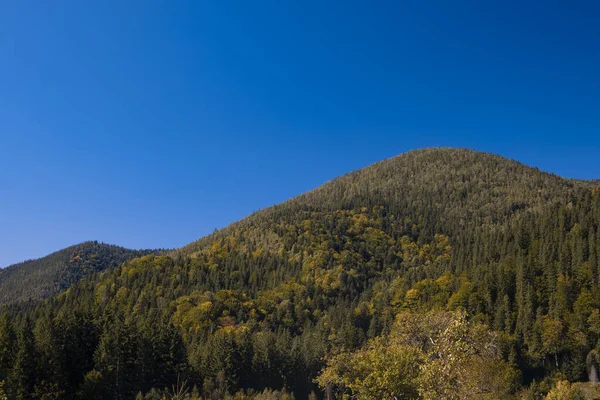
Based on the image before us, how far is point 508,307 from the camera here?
13538 cm

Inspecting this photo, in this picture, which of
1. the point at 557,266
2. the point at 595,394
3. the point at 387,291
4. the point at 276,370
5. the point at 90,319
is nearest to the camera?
the point at 595,394

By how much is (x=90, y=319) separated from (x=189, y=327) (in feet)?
218

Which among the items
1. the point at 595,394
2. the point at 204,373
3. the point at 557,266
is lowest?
the point at 595,394

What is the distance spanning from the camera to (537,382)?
10544cm

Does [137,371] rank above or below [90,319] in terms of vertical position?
below

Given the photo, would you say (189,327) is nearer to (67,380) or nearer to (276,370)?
(276,370)

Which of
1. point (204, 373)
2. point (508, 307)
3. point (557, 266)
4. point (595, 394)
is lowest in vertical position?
point (595, 394)

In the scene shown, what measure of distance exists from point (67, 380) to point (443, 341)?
84.0 metres

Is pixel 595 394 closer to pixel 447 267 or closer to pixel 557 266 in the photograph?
pixel 557 266

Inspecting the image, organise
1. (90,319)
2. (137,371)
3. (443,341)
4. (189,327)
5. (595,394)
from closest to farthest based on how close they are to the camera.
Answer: (443,341) < (595,394) < (137,371) < (90,319) < (189,327)

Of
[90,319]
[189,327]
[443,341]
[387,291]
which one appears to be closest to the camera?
[443,341]

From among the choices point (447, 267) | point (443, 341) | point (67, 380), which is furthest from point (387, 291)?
point (443, 341)

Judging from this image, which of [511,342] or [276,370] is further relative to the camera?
[276,370]

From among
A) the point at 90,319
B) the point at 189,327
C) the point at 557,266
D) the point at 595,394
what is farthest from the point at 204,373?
the point at 557,266
